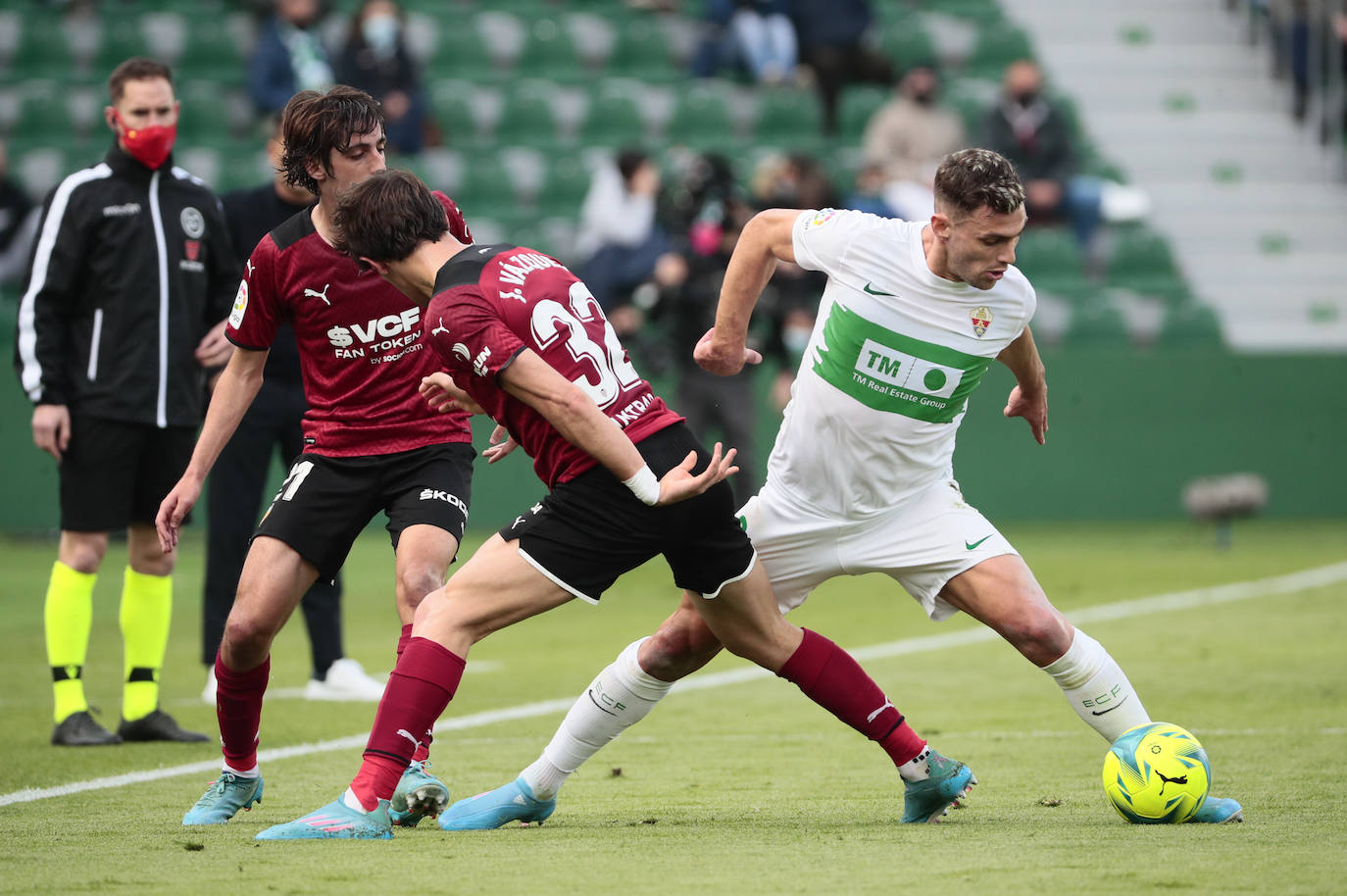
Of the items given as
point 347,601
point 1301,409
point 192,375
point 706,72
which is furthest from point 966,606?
point 706,72

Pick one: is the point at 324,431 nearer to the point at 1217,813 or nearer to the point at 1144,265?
the point at 1217,813

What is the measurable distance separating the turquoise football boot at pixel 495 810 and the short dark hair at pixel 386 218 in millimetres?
1580

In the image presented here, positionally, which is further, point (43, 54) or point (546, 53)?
point (546, 53)

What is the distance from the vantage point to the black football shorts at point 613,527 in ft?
15.7

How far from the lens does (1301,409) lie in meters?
16.3

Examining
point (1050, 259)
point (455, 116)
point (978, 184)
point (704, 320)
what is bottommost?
point (1050, 259)

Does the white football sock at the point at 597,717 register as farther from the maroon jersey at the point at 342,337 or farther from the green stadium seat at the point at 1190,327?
the green stadium seat at the point at 1190,327

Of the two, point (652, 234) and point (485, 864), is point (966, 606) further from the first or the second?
point (652, 234)

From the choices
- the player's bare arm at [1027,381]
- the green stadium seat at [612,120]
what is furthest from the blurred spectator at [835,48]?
the player's bare arm at [1027,381]

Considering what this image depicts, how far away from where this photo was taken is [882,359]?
5.27 meters

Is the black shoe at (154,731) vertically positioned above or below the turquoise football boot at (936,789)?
below

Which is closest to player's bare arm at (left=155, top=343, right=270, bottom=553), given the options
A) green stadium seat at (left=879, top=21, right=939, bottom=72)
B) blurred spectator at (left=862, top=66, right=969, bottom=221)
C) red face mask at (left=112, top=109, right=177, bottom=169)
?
red face mask at (left=112, top=109, right=177, bottom=169)

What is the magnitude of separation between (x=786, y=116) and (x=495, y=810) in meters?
14.1

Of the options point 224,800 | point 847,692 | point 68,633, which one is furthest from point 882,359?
point 68,633
